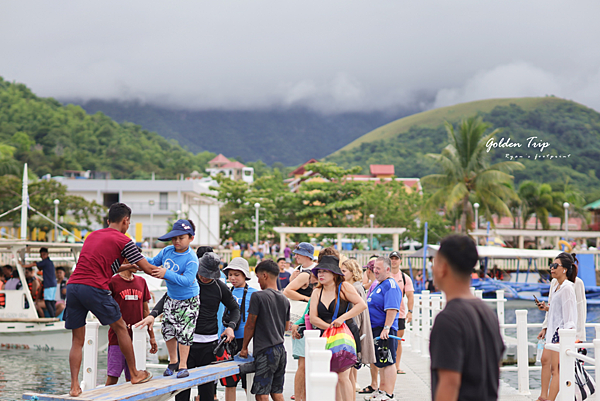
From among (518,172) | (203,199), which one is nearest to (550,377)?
(203,199)

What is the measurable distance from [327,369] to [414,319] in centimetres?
1089

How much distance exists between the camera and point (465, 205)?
156 feet

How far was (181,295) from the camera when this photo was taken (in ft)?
20.0

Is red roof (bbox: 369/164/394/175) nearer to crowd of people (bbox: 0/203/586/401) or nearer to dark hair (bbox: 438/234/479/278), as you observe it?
crowd of people (bbox: 0/203/586/401)

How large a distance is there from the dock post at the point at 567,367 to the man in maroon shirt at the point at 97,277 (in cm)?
433

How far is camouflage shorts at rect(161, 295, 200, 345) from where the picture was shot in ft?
20.2

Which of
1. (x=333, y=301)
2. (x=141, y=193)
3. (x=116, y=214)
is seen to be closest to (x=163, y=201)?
(x=141, y=193)

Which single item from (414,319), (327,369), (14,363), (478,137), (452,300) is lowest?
(14,363)

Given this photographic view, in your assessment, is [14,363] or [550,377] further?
[14,363]

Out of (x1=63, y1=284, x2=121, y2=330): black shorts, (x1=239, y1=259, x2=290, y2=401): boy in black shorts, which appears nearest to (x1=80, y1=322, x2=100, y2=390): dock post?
(x1=63, y1=284, x2=121, y2=330): black shorts

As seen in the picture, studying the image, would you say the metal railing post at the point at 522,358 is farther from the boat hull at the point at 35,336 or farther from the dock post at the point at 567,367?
the boat hull at the point at 35,336

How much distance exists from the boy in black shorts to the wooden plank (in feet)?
0.93

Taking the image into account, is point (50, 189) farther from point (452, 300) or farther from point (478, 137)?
point (452, 300)

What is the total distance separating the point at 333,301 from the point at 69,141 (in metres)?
112
